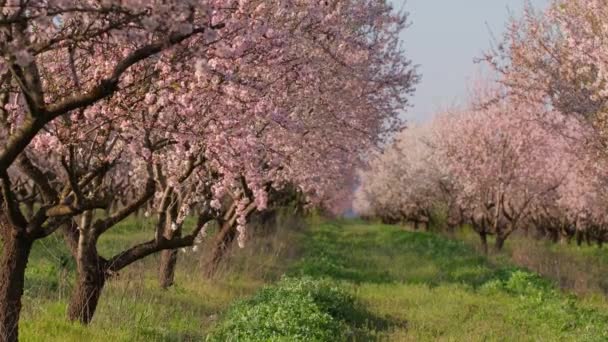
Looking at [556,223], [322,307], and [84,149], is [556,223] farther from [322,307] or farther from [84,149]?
[84,149]

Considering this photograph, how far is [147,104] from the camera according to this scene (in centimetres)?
905

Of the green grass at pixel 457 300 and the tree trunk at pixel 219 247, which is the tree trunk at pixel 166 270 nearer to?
the tree trunk at pixel 219 247

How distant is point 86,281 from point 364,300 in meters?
7.90

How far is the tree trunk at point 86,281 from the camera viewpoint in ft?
37.3

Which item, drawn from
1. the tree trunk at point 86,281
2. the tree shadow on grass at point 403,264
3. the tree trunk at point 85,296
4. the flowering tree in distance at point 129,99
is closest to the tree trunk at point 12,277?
the flowering tree in distance at point 129,99

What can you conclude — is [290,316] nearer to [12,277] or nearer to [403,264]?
[12,277]

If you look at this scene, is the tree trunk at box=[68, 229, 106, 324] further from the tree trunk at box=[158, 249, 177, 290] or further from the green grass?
the tree trunk at box=[158, 249, 177, 290]

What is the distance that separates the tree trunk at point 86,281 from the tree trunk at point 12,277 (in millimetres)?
1579

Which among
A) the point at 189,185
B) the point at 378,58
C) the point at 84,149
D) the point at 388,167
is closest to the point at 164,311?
the point at 189,185

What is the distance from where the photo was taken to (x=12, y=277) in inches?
380

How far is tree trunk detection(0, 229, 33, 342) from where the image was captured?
9520mm

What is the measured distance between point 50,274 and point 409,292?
8.38m

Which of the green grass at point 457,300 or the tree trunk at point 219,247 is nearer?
the green grass at point 457,300

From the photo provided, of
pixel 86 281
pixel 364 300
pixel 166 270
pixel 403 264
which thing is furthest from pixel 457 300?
pixel 86 281
